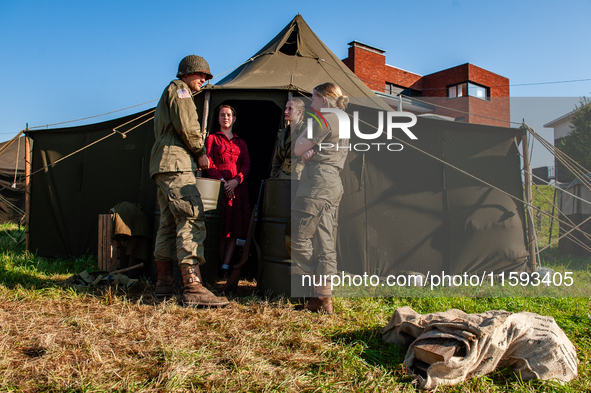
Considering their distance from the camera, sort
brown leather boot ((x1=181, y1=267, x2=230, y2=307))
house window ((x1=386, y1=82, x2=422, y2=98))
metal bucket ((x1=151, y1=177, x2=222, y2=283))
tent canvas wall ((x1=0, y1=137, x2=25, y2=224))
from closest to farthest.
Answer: brown leather boot ((x1=181, y1=267, x2=230, y2=307)) < metal bucket ((x1=151, y1=177, x2=222, y2=283)) < tent canvas wall ((x1=0, y1=137, x2=25, y2=224)) < house window ((x1=386, y1=82, x2=422, y2=98))

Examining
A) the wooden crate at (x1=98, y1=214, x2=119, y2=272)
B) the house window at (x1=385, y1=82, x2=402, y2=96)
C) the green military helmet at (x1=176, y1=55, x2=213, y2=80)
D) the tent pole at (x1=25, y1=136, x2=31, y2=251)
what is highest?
the house window at (x1=385, y1=82, x2=402, y2=96)

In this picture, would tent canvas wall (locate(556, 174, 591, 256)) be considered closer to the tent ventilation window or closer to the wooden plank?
the tent ventilation window

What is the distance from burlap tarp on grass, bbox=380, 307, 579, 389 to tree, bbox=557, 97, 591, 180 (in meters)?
22.0

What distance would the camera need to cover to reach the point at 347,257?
4.80 meters

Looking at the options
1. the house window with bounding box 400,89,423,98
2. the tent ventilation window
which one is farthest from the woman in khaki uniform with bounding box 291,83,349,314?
the house window with bounding box 400,89,423,98

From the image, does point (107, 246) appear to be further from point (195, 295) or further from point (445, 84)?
point (445, 84)

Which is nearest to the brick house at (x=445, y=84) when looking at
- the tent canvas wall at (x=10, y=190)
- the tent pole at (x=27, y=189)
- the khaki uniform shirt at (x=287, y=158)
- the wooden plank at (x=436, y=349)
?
the tent canvas wall at (x=10, y=190)

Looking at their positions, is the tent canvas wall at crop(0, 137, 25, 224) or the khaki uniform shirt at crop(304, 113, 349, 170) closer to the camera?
the khaki uniform shirt at crop(304, 113, 349, 170)

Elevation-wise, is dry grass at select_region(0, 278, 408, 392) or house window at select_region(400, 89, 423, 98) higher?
house window at select_region(400, 89, 423, 98)

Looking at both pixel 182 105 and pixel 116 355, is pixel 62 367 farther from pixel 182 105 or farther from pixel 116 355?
pixel 182 105

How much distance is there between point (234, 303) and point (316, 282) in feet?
2.17

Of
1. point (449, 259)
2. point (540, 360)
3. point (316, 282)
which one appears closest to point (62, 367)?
point (316, 282)

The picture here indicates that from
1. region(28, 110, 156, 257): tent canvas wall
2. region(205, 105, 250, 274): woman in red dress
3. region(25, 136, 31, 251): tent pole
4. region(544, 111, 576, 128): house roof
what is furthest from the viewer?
region(544, 111, 576, 128): house roof

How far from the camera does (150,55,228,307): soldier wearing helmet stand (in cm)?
310
